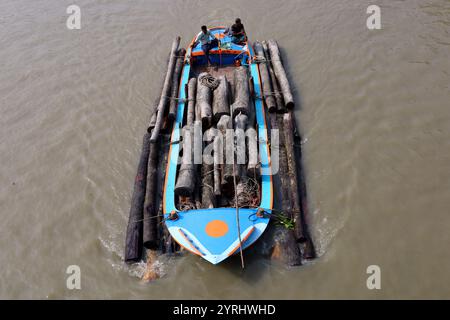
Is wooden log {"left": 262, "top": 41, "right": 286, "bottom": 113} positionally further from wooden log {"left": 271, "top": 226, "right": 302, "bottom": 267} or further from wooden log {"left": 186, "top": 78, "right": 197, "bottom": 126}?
wooden log {"left": 271, "top": 226, "right": 302, "bottom": 267}

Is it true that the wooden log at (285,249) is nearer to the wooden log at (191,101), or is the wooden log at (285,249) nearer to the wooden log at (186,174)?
the wooden log at (186,174)

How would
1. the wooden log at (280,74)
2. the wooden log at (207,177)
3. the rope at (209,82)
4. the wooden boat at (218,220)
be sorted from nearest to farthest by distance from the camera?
1. the wooden boat at (218,220)
2. the wooden log at (207,177)
3. the rope at (209,82)
4. the wooden log at (280,74)

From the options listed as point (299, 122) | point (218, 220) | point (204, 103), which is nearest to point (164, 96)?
point (204, 103)

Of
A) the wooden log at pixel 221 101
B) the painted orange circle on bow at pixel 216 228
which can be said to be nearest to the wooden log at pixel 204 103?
the wooden log at pixel 221 101

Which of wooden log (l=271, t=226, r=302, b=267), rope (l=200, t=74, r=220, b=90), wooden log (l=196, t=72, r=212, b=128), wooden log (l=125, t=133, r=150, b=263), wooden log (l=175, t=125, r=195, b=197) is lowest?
wooden log (l=271, t=226, r=302, b=267)

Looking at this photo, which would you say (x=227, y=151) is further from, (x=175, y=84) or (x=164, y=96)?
(x=175, y=84)

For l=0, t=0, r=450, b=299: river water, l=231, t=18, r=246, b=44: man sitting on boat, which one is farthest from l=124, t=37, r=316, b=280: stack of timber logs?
l=231, t=18, r=246, b=44: man sitting on boat

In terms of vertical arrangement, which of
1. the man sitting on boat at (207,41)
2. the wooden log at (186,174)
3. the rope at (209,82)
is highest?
the man sitting on boat at (207,41)
